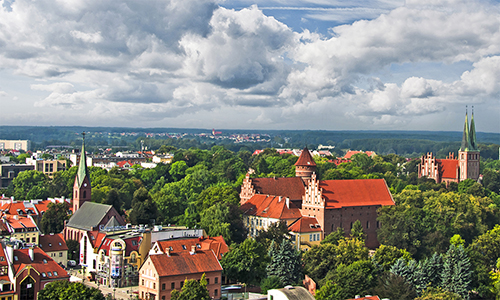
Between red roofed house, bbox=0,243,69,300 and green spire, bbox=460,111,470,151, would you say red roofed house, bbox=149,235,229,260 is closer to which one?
red roofed house, bbox=0,243,69,300

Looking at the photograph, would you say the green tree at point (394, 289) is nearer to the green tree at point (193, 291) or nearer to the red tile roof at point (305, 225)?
the green tree at point (193, 291)

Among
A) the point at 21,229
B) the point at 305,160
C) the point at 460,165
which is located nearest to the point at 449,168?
the point at 460,165

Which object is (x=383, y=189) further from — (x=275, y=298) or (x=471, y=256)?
(x=275, y=298)

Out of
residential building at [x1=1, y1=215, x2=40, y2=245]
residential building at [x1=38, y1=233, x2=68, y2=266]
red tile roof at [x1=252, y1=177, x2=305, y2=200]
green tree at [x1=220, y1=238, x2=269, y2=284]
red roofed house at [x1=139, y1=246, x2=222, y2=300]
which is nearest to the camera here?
red roofed house at [x1=139, y1=246, x2=222, y2=300]

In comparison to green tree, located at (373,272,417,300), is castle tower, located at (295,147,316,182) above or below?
above

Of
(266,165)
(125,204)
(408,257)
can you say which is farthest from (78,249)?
(266,165)

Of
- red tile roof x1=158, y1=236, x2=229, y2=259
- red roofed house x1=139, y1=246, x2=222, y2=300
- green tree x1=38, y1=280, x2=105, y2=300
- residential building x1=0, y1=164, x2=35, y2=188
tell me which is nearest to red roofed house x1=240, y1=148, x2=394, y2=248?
red tile roof x1=158, y1=236, x2=229, y2=259
